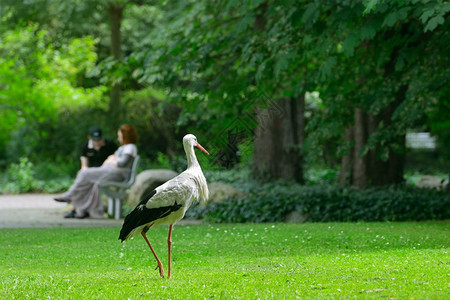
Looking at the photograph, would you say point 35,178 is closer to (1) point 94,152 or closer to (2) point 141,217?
(1) point 94,152

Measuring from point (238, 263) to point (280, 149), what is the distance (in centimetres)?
1106

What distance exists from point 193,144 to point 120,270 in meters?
1.66

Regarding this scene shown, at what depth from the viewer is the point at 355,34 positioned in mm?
10703

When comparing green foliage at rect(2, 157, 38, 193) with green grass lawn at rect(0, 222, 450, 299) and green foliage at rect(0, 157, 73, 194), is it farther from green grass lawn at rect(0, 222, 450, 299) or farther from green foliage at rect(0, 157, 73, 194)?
green grass lawn at rect(0, 222, 450, 299)

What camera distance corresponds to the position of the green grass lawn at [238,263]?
662cm

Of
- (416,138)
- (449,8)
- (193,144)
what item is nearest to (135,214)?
(193,144)

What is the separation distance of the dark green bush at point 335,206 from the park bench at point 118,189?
1375 mm

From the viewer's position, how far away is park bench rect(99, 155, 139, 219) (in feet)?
50.0

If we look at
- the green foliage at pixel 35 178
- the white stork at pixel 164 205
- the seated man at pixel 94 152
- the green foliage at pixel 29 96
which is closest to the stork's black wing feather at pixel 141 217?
the white stork at pixel 164 205

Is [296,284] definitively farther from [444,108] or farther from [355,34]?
[444,108]

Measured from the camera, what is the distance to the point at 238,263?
859 cm

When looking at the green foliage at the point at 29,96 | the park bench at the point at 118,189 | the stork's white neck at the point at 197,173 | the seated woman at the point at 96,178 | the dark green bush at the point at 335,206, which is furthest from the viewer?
the green foliage at the point at 29,96

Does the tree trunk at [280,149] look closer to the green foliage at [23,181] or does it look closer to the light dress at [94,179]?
the light dress at [94,179]

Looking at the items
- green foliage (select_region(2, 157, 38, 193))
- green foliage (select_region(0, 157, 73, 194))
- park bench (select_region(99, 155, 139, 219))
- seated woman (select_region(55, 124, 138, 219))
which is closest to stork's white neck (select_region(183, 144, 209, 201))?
park bench (select_region(99, 155, 139, 219))
